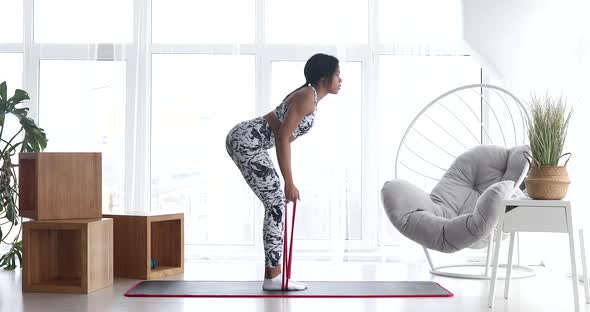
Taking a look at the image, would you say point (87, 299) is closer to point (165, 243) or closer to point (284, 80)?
point (165, 243)

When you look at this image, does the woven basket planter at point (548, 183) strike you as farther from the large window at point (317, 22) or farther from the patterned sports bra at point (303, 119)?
the large window at point (317, 22)

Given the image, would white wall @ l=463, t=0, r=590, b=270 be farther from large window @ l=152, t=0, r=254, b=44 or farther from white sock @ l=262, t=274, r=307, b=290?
white sock @ l=262, t=274, r=307, b=290

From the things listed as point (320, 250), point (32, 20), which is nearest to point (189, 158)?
point (320, 250)

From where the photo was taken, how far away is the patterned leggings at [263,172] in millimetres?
3416

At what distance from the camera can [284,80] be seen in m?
5.43

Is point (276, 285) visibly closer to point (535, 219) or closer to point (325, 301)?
point (325, 301)

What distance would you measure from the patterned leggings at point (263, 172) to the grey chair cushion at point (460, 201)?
2.53 feet

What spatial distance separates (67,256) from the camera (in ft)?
12.6

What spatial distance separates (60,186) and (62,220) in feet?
0.56

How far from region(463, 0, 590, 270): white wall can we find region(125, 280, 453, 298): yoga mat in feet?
4.24

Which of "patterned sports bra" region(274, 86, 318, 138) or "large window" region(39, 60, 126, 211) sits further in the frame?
"large window" region(39, 60, 126, 211)

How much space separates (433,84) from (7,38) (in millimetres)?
3179

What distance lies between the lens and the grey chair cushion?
3.54 meters

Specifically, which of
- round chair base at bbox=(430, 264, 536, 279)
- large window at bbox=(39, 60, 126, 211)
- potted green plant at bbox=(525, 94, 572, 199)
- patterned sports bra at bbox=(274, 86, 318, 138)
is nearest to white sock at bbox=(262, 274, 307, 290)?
patterned sports bra at bbox=(274, 86, 318, 138)
